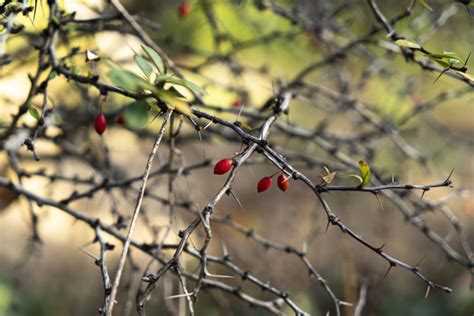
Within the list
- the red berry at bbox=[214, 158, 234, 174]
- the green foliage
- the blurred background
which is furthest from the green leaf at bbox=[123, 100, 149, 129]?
the blurred background

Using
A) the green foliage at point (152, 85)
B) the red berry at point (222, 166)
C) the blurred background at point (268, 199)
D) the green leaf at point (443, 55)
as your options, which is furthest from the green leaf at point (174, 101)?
the blurred background at point (268, 199)

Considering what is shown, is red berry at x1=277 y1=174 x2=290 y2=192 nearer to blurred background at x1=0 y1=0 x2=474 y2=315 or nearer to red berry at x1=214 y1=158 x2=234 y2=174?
red berry at x1=214 y1=158 x2=234 y2=174

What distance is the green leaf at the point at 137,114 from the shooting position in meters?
1.15

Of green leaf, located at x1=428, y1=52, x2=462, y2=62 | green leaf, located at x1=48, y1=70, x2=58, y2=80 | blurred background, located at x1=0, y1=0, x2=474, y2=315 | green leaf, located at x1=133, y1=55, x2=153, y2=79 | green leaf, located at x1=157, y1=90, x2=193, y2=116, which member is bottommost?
green leaf, located at x1=157, y1=90, x2=193, y2=116

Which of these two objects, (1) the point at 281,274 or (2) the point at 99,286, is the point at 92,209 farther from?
(1) the point at 281,274

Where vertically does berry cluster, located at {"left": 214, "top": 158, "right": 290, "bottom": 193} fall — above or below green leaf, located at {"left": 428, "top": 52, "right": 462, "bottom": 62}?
below

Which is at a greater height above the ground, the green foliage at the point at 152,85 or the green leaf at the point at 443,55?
the green leaf at the point at 443,55

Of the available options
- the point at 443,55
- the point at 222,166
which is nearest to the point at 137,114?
the point at 222,166

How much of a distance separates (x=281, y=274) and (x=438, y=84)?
396cm

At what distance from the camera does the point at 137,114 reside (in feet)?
3.83

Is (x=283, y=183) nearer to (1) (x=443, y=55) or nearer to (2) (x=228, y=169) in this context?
(2) (x=228, y=169)

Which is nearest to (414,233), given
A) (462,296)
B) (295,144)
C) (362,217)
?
(362,217)

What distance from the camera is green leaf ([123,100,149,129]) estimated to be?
1.15 meters

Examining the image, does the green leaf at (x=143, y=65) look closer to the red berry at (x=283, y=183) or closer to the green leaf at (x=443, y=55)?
the red berry at (x=283, y=183)
